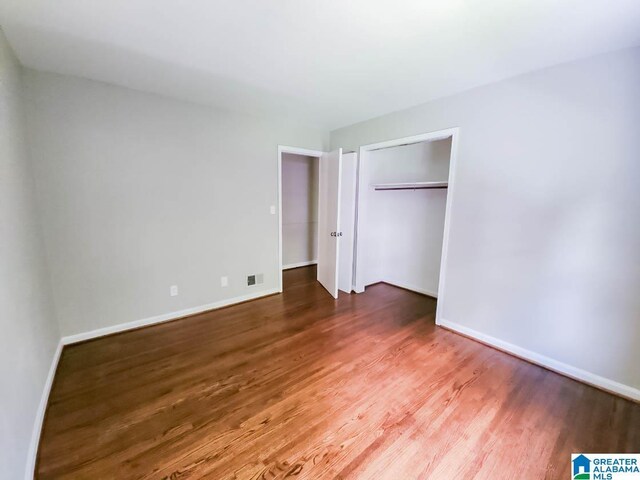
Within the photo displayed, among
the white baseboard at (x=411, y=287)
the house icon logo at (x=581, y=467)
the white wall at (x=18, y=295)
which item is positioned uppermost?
the white wall at (x=18, y=295)

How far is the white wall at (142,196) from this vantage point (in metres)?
2.26

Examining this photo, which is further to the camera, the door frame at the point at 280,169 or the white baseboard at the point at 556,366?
the door frame at the point at 280,169

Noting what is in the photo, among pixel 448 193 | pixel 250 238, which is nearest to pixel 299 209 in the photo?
pixel 250 238

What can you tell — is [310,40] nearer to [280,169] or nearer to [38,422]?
[280,169]

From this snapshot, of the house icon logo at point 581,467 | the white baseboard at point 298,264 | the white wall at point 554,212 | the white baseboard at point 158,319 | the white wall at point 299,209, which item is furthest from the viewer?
the white baseboard at point 298,264

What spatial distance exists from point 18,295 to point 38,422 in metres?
0.76

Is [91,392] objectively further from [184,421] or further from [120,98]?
[120,98]

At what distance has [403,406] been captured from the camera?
5.79 ft

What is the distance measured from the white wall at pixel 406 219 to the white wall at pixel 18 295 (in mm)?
3269

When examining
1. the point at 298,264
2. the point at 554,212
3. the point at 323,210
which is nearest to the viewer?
the point at 554,212

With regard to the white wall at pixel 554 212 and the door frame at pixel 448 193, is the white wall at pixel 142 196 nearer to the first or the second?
the door frame at pixel 448 193

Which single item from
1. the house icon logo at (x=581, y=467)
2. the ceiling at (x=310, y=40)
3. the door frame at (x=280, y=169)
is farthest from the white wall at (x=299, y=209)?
the house icon logo at (x=581, y=467)

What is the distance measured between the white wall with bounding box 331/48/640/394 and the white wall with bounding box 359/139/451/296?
899mm

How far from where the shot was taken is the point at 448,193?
2705 mm
